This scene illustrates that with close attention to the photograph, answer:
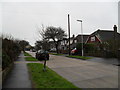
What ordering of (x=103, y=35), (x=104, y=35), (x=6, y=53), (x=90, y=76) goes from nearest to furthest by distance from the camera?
(x=90, y=76), (x=6, y=53), (x=103, y=35), (x=104, y=35)

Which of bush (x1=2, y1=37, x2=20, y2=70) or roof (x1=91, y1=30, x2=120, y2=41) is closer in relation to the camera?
bush (x1=2, y1=37, x2=20, y2=70)

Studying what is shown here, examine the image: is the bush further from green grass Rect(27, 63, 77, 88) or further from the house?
the house

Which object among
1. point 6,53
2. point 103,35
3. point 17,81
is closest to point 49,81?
point 17,81

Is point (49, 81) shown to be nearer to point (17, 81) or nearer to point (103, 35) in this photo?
point (17, 81)

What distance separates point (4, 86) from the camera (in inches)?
222

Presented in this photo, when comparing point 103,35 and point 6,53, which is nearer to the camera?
point 6,53

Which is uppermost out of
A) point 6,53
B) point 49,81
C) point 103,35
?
point 103,35

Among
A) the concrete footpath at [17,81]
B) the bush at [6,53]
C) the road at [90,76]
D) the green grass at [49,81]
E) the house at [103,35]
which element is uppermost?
the house at [103,35]

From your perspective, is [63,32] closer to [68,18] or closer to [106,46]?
[68,18]

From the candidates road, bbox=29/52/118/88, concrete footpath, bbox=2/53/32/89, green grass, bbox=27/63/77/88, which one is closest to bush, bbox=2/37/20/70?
concrete footpath, bbox=2/53/32/89

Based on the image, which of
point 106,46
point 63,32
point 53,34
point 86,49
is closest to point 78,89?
point 106,46

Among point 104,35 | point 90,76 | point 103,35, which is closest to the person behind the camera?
point 90,76

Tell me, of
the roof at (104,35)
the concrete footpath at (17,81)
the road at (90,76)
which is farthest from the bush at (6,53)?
the roof at (104,35)

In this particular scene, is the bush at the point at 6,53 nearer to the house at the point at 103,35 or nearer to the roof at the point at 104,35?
the house at the point at 103,35
